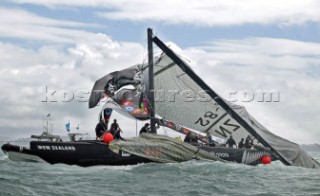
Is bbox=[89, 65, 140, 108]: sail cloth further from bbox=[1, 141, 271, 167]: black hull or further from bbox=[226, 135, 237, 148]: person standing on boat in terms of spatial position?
bbox=[226, 135, 237, 148]: person standing on boat

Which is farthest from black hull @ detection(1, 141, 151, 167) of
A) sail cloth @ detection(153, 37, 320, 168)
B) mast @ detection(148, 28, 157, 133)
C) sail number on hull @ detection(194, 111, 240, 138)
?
sail number on hull @ detection(194, 111, 240, 138)

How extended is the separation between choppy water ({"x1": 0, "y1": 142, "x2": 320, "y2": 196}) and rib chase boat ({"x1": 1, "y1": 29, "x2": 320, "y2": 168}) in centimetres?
57

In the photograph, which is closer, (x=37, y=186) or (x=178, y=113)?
(x=37, y=186)

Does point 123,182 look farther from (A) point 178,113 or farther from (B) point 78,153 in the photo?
(A) point 178,113

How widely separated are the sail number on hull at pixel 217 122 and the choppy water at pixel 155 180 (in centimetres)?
374

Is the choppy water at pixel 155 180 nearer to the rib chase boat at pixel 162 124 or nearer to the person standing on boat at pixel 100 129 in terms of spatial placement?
the rib chase boat at pixel 162 124

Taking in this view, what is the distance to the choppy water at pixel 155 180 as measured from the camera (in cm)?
1502

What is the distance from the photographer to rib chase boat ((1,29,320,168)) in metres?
20.8

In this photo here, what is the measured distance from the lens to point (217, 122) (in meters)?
25.5

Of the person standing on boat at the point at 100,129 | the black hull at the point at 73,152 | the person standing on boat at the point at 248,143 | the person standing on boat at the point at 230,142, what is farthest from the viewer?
the person standing on boat at the point at 248,143

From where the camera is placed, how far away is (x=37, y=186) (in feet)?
49.7

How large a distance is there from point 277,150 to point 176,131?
34.4 feet

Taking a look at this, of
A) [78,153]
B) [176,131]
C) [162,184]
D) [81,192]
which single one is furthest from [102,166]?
[176,131]

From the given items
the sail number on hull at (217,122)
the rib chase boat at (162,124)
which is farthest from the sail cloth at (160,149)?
the sail number on hull at (217,122)
